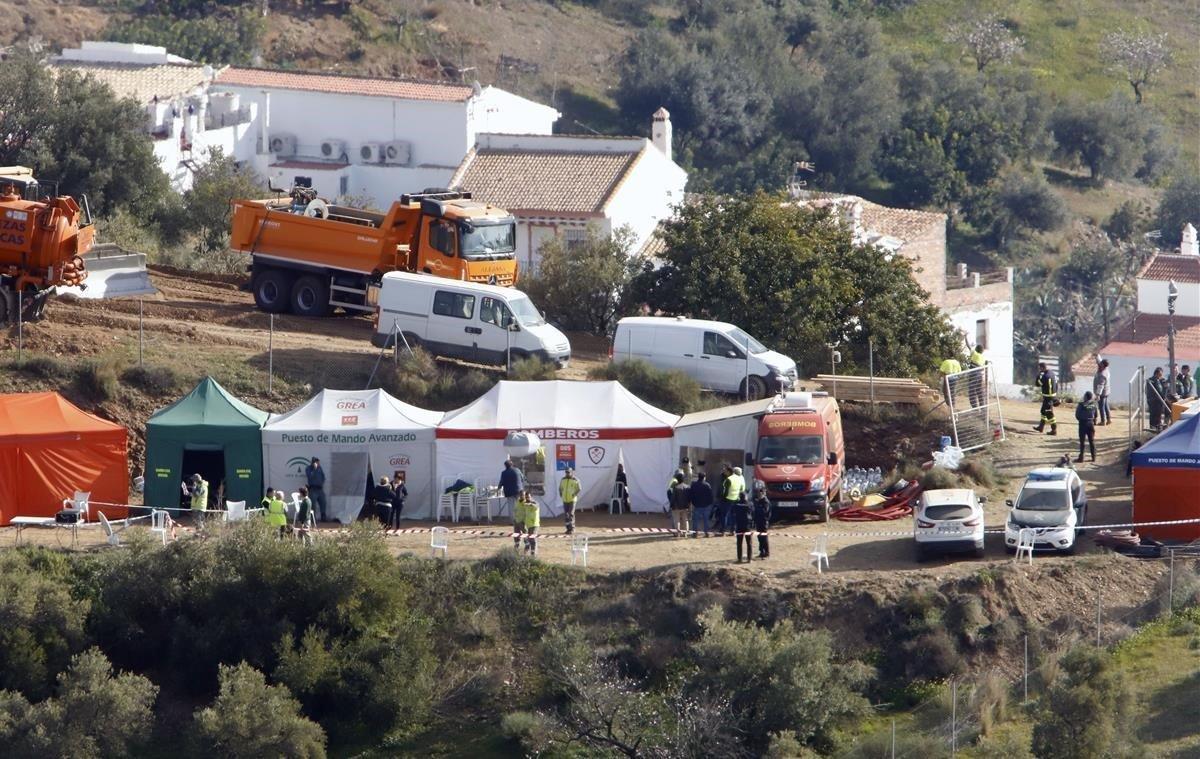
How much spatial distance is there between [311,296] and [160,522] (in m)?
9.78

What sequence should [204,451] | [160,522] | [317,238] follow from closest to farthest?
[160,522], [204,451], [317,238]

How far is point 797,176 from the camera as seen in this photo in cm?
7500

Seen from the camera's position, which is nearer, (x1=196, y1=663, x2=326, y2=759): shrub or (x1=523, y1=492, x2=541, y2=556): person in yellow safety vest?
(x1=196, y1=663, x2=326, y2=759): shrub

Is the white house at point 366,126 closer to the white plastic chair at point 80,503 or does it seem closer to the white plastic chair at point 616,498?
the white plastic chair at point 616,498

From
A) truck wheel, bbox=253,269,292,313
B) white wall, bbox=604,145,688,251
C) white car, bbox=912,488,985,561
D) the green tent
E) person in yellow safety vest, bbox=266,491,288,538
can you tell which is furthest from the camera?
white wall, bbox=604,145,688,251

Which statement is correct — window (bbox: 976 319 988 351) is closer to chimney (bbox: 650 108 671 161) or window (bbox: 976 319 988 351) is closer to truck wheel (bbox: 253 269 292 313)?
chimney (bbox: 650 108 671 161)

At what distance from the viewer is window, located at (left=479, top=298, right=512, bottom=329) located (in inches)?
1371

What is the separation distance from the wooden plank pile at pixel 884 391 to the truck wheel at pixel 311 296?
9.94 metres

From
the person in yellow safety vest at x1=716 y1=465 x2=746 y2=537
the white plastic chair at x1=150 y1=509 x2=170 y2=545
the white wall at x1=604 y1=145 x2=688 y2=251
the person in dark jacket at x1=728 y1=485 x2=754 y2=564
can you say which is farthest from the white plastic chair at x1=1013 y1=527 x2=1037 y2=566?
the white wall at x1=604 y1=145 x2=688 y2=251

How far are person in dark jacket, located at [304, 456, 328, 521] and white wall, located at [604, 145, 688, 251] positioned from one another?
19268 millimetres

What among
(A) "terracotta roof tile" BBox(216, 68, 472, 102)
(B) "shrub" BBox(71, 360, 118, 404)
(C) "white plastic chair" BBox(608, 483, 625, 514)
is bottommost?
(C) "white plastic chair" BBox(608, 483, 625, 514)

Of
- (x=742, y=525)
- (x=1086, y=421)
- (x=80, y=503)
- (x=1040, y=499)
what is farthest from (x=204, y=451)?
(x=1086, y=421)

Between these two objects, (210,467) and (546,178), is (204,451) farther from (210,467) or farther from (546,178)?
(546,178)

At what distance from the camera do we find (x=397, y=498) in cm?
3042
